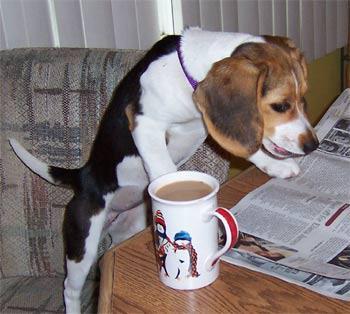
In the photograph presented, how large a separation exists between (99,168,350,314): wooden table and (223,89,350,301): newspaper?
0.02 m

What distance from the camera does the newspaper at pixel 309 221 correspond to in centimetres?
82

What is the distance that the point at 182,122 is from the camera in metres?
1.25

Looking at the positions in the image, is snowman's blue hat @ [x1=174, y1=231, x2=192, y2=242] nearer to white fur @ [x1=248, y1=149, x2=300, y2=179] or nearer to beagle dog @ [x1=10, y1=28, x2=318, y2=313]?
beagle dog @ [x1=10, y1=28, x2=318, y2=313]

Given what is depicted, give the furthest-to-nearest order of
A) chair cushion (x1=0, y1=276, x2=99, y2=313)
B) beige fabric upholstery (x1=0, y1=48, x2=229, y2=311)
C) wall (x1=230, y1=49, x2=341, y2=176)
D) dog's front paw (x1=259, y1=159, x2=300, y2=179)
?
wall (x1=230, y1=49, x2=341, y2=176) < beige fabric upholstery (x1=0, y1=48, x2=229, y2=311) < chair cushion (x1=0, y1=276, x2=99, y2=313) < dog's front paw (x1=259, y1=159, x2=300, y2=179)

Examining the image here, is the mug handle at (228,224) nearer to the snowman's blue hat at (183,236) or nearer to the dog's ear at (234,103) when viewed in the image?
the snowman's blue hat at (183,236)

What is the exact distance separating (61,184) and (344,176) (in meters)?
0.67

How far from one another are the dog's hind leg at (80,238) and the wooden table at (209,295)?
473 mm

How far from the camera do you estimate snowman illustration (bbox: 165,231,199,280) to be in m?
0.76

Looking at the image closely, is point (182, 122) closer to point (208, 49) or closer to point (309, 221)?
point (208, 49)

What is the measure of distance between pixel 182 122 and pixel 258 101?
255mm

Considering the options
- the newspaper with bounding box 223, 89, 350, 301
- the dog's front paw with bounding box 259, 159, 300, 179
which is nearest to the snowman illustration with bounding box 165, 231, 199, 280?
the newspaper with bounding box 223, 89, 350, 301

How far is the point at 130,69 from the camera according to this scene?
1.38 m

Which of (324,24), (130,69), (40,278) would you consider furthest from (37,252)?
(324,24)

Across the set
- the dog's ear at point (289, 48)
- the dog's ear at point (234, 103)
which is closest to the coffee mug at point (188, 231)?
the dog's ear at point (234, 103)
